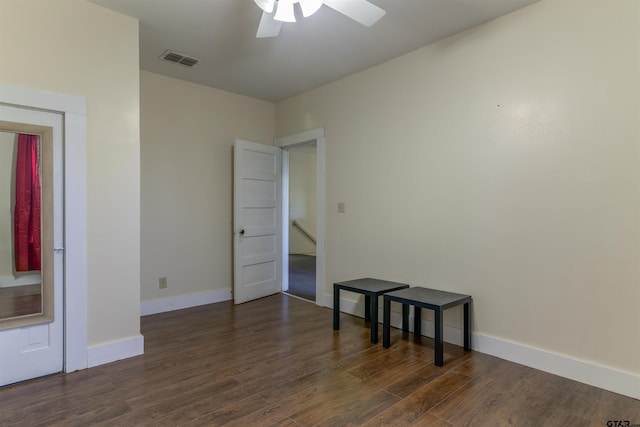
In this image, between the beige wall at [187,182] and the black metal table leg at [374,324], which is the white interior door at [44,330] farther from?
the black metal table leg at [374,324]

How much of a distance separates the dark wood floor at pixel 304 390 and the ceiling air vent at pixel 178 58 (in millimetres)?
2661

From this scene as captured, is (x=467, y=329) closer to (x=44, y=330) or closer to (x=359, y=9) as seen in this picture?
(x=359, y=9)

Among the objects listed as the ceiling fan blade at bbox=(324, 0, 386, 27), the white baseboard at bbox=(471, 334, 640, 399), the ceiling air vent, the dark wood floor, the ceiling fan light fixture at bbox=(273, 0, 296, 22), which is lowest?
the dark wood floor

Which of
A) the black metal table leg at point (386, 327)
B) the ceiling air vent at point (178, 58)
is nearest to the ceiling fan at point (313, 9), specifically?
the ceiling air vent at point (178, 58)

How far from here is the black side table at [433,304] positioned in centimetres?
259

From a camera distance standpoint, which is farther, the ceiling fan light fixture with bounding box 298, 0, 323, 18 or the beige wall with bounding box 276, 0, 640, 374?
the beige wall with bounding box 276, 0, 640, 374

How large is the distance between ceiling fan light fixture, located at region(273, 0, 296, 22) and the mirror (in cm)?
178

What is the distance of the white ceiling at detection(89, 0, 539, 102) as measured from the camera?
2.60m

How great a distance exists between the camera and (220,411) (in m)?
2.00

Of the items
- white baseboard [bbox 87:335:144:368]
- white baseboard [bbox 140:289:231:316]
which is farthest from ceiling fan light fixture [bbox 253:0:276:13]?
white baseboard [bbox 140:289:231:316]

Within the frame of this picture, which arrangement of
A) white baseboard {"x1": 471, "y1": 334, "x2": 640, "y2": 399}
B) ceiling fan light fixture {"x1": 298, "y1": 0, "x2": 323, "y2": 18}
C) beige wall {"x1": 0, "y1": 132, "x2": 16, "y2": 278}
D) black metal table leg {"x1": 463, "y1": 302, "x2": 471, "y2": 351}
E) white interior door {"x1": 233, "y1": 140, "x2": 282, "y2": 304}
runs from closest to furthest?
ceiling fan light fixture {"x1": 298, "y1": 0, "x2": 323, "y2": 18}
white baseboard {"x1": 471, "y1": 334, "x2": 640, "y2": 399}
beige wall {"x1": 0, "y1": 132, "x2": 16, "y2": 278}
black metal table leg {"x1": 463, "y1": 302, "x2": 471, "y2": 351}
white interior door {"x1": 233, "y1": 140, "x2": 282, "y2": 304}

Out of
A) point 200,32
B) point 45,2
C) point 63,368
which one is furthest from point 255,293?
point 45,2

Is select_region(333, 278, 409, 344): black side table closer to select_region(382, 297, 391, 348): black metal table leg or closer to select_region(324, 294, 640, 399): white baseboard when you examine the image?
select_region(382, 297, 391, 348): black metal table leg

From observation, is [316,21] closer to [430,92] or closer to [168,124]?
[430,92]
